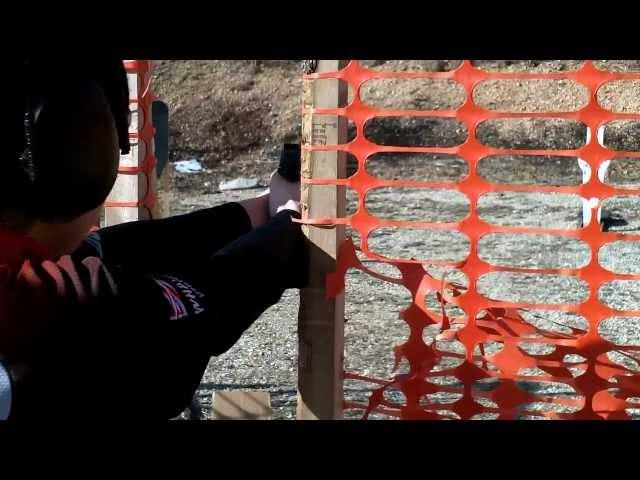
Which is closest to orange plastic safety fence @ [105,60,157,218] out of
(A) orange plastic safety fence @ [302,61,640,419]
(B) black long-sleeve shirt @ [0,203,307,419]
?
(A) orange plastic safety fence @ [302,61,640,419]

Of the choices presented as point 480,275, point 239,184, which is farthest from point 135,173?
point 239,184

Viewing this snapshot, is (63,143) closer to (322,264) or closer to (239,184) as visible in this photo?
(322,264)

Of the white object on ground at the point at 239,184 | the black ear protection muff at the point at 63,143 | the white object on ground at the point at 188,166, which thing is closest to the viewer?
the black ear protection muff at the point at 63,143

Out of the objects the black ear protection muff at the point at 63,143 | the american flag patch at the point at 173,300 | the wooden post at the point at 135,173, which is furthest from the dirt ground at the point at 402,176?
the black ear protection muff at the point at 63,143

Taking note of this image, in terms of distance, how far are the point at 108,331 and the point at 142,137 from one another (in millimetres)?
2012

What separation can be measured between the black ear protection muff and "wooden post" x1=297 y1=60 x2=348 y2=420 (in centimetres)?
106

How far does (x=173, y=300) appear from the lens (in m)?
1.95

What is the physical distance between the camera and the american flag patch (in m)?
1.94

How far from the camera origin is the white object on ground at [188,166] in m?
13.1

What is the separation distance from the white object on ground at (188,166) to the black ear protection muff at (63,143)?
11.4m

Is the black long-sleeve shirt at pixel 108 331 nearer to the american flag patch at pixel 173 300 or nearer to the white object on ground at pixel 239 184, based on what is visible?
the american flag patch at pixel 173 300

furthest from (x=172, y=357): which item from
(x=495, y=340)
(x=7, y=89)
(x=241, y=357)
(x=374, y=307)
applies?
(x=374, y=307)

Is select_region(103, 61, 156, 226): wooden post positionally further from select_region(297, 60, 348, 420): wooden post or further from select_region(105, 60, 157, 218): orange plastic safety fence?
select_region(297, 60, 348, 420): wooden post
